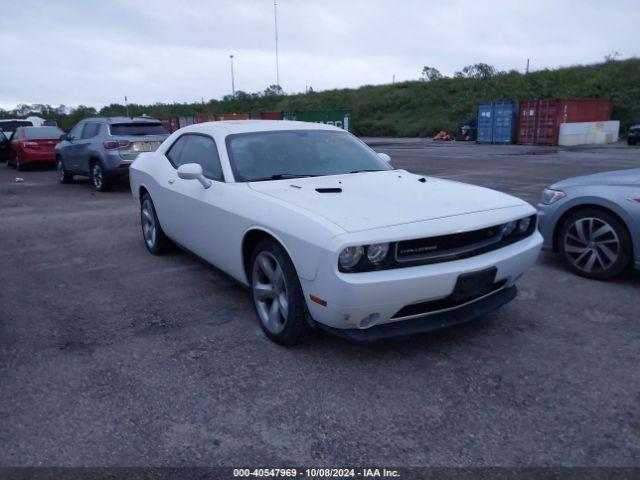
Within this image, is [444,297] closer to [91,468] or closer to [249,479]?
[249,479]

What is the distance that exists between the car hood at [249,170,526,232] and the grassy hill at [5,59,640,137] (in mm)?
33603

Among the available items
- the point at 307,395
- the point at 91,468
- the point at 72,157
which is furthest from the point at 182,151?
the point at 72,157

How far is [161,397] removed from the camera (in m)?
3.09

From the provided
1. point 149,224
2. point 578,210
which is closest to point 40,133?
point 149,224

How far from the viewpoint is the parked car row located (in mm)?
3102

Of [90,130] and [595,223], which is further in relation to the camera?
[90,130]

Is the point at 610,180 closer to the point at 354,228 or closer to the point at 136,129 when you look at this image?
the point at 354,228

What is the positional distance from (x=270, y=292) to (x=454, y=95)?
48441mm

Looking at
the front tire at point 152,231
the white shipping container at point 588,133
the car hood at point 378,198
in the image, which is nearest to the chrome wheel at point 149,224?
the front tire at point 152,231

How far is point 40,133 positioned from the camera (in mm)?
16406

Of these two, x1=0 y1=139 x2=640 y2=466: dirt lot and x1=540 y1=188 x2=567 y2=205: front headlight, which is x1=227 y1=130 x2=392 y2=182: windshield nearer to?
x1=0 y1=139 x2=640 y2=466: dirt lot

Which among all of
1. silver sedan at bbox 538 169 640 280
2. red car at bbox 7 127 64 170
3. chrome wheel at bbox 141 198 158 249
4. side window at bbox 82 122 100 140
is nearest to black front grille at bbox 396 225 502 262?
silver sedan at bbox 538 169 640 280

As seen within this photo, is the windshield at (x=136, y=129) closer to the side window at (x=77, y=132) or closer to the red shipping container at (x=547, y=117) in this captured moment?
the side window at (x=77, y=132)

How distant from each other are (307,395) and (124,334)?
163 centimetres
